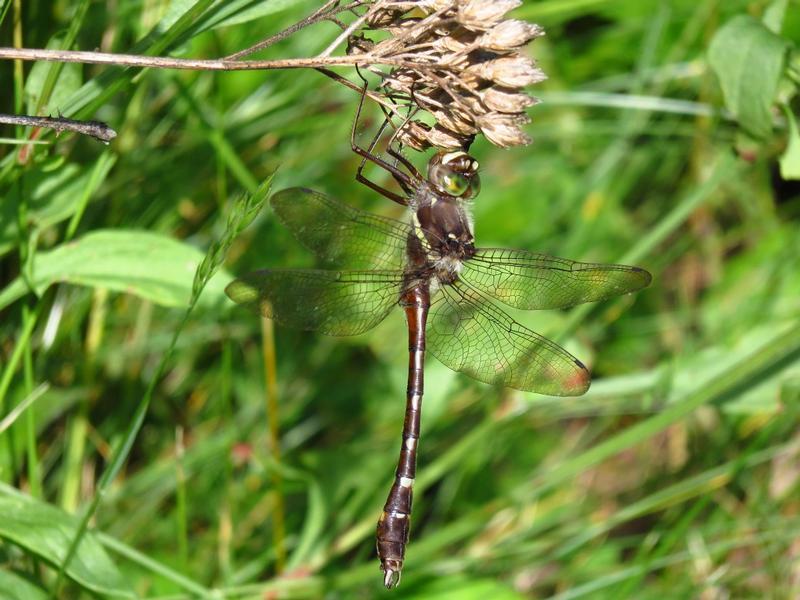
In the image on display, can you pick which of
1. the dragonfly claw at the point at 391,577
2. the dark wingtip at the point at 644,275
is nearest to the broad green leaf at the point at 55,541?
the dragonfly claw at the point at 391,577

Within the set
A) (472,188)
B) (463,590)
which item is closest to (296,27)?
(472,188)

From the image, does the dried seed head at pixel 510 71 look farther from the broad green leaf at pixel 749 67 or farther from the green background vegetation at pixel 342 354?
the broad green leaf at pixel 749 67

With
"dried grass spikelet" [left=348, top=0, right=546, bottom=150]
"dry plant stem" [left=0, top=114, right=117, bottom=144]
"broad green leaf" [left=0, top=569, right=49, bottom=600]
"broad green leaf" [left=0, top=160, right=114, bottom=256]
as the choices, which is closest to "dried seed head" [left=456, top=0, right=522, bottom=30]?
"dried grass spikelet" [left=348, top=0, right=546, bottom=150]

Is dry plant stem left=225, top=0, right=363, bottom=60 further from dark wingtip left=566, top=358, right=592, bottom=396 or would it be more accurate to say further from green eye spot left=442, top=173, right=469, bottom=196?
dark wingtip left=566, top=358, right=592, bottom=396

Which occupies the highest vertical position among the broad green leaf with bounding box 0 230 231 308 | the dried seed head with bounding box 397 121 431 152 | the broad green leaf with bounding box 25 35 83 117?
the broad green leaf with bounding box 25 35 83 117

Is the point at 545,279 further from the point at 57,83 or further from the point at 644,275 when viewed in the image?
the point at 57,83

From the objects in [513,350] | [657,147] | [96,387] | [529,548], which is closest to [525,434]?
[529,548]

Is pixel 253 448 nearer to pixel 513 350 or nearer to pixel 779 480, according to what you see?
pixel 513 350
